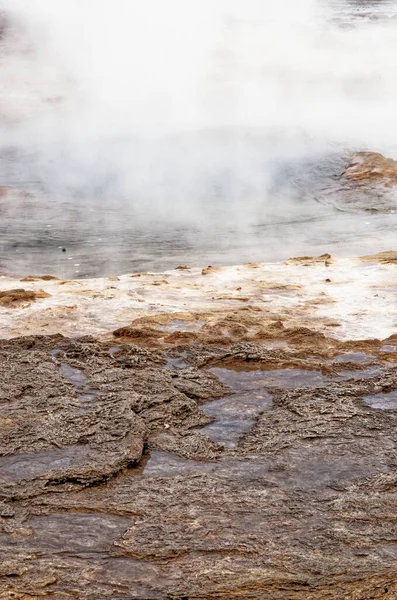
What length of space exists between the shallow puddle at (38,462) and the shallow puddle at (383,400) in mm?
1381

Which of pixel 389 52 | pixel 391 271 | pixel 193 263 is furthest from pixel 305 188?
pixel 389 52

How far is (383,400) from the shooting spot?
396 cm

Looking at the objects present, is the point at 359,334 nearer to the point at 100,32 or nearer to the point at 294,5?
the point at 100,32

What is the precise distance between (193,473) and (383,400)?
3.75 ft

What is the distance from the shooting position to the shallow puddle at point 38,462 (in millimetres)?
3285

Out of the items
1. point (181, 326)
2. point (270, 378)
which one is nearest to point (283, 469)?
point (270, 378)

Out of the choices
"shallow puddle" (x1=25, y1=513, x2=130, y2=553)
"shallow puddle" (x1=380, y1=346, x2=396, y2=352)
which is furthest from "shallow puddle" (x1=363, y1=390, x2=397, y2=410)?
"shallow puddle" (x1=25, y1=513, x2=130, y2=553)

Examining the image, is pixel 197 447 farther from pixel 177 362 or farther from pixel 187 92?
pixel 187 92

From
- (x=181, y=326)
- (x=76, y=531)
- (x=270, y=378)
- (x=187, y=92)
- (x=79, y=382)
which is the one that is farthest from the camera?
(x=187, y=92)

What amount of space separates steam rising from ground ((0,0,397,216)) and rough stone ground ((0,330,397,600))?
180 inches

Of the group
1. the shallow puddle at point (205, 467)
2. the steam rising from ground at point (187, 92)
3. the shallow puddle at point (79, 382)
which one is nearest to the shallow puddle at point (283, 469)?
the shallow puddle at point (205, 467)

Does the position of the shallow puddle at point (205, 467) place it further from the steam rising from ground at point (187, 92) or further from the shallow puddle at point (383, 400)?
the steam rising from ground at point (187, 92)

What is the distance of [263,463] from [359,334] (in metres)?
1.82

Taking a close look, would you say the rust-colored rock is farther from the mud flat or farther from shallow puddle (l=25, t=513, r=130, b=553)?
shallow puddle (l=25, t=513, r=130, b=553)
